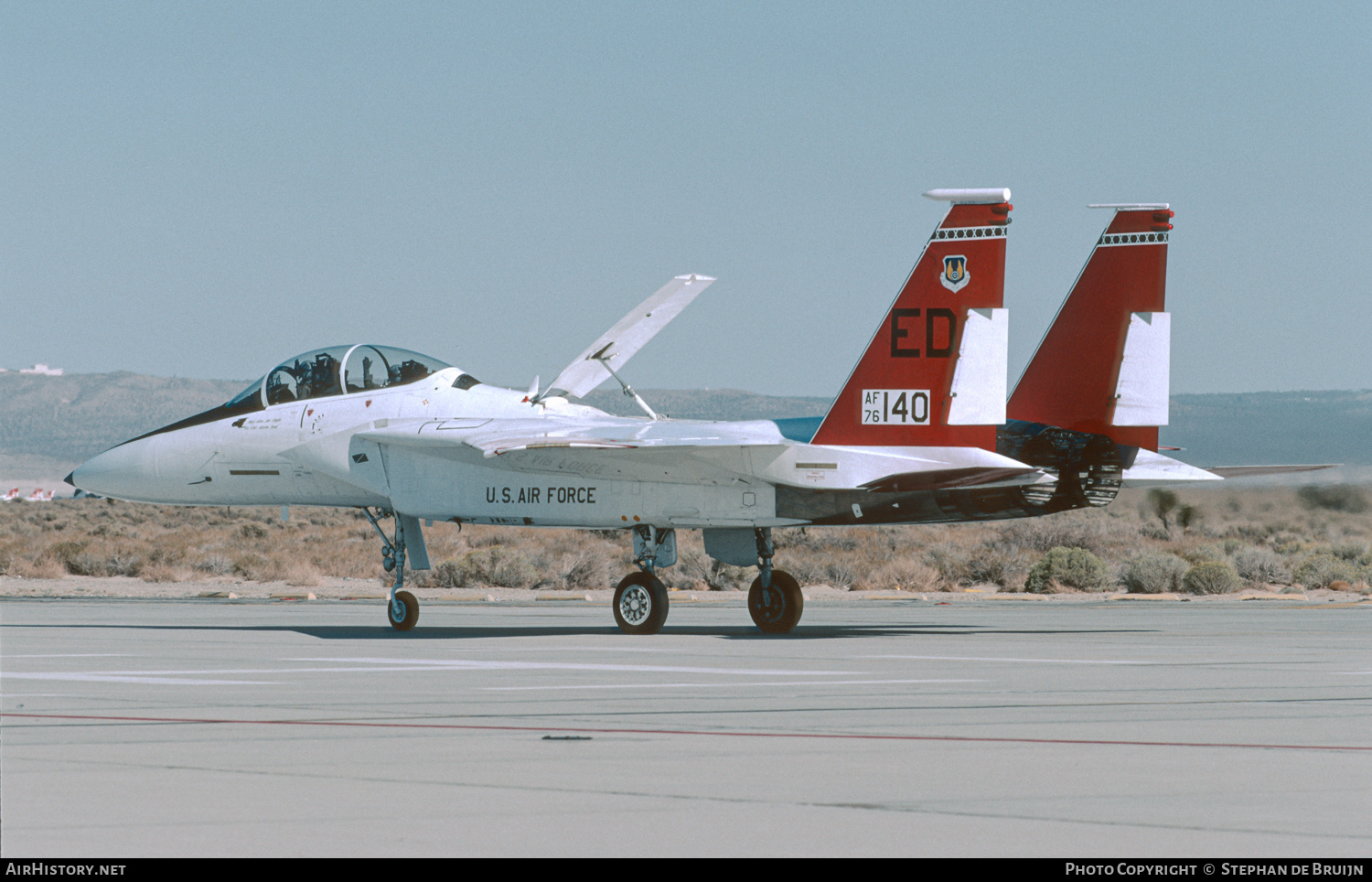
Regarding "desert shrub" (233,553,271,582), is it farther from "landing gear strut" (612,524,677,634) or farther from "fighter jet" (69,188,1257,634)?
"landing gear strut" (612,524,677,634)

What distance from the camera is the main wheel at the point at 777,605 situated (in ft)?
71.5

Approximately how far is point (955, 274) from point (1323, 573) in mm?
22611

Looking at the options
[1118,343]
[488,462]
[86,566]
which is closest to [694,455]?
[488,462]

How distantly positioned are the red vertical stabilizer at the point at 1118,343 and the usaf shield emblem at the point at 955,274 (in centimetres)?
389

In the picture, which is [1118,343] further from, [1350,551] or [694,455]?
[1350,551]

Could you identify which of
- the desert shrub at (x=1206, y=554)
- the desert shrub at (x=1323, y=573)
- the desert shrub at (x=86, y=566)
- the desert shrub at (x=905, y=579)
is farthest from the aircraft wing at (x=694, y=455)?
the desert shrub at (x=1206, y=554)

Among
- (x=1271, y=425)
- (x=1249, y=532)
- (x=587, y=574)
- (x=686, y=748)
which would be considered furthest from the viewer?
(x=1271, y=425)

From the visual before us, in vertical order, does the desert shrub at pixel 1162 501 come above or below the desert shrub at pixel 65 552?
above

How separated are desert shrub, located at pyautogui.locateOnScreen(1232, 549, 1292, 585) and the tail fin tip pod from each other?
871 inches

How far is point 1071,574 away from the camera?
3869 centimetres

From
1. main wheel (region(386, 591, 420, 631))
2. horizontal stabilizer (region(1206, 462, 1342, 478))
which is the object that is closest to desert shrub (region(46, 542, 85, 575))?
main wheel (region(386, 591, 420, 631))

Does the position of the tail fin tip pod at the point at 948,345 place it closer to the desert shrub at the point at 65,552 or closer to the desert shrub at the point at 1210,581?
the desert shrub at the point at 1210,581

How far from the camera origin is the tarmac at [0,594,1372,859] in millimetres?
6941

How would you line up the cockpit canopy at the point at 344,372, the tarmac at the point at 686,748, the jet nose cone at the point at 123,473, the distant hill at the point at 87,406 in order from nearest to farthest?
the tarmac at the point at 686,748 < the cockpit canopy at the point at 344,372 < the jet nose cone at the point at 123,473 < the distant hill at the point at 87,406
